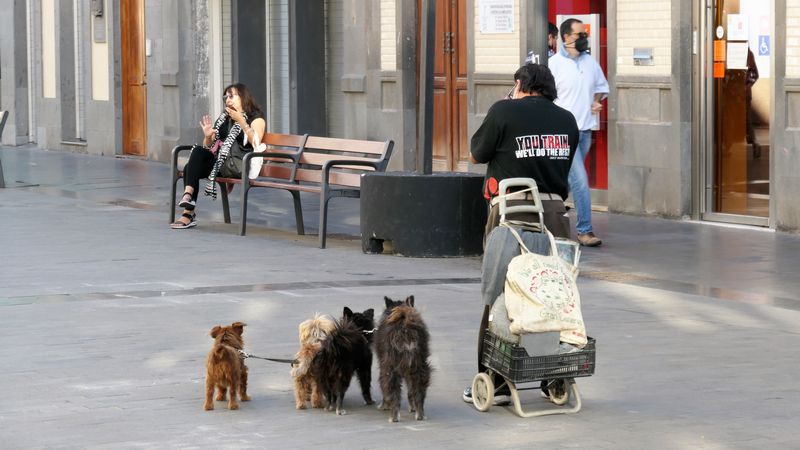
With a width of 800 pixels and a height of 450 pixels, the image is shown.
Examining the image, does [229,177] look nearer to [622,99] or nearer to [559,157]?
[622,99]

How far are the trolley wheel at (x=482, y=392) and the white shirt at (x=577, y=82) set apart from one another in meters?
6.60

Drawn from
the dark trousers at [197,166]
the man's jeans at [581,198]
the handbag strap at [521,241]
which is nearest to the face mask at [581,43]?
the man's jeans at [581,198]

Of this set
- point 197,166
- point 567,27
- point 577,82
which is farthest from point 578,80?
point 197,166

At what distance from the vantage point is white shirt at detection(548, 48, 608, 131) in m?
13.3

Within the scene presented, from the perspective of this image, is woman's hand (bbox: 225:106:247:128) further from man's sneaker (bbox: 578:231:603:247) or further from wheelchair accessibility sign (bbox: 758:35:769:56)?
wheelchair accessibility sign (bbox: 758:35:769:56)

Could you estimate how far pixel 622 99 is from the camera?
1522 cm

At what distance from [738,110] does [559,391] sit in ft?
26.0

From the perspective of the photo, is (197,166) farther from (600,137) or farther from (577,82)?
(600,137)

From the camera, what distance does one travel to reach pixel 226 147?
1424cm

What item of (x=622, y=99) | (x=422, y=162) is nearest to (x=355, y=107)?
(x=622, y=99)

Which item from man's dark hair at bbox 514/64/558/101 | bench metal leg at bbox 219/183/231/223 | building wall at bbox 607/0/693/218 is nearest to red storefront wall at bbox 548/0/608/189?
building wall at bbox 607/0/693/218

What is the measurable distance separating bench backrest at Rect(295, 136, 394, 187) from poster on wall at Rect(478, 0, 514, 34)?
3318 mm

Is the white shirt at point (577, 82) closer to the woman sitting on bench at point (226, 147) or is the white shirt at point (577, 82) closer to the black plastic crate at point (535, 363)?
the woman sitting on bench at point (226, 147)

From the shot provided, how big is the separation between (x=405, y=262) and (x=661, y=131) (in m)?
3.94
